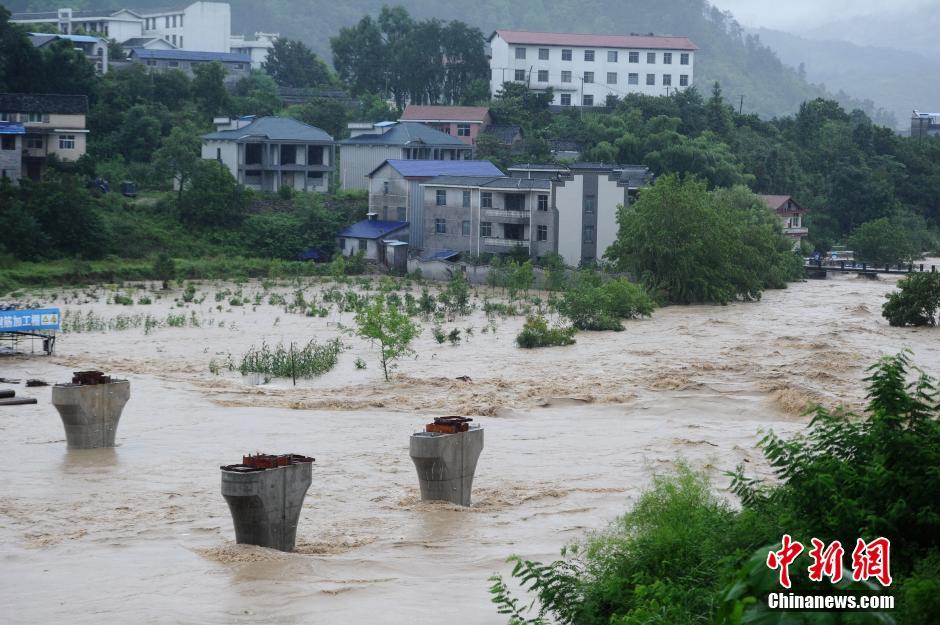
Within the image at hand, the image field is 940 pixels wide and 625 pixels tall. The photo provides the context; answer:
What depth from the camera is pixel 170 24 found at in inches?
3858

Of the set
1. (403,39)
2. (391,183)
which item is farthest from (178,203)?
(403,39)

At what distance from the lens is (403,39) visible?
77438mm

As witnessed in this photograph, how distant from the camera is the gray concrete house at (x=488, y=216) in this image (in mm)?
51812

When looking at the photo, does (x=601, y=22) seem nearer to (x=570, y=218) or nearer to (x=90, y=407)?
(x=570, y=218)

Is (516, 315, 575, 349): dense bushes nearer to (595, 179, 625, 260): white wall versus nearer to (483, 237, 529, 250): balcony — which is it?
(595, 179, 625, 260): white wall

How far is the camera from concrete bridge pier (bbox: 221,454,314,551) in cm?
1345

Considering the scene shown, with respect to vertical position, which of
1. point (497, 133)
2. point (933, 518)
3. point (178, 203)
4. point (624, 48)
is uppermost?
point (624, 48)

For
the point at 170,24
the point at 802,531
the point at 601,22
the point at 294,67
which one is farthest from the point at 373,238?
the point at 601,22

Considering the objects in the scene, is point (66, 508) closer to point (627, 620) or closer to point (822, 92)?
point (627, 620)

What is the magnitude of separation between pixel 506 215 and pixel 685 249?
10768mm

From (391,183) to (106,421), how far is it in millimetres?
38260

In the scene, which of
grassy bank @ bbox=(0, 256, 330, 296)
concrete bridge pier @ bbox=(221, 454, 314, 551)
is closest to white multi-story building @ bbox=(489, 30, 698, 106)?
grassy bank @ bbox=(0, 256, 330, 296)

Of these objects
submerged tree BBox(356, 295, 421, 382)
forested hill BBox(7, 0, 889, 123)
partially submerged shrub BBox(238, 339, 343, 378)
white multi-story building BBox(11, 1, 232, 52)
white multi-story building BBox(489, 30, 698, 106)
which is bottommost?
partially submerged shrub BBox(238, 339, 343, 378)

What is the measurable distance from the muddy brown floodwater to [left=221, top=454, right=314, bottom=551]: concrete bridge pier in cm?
27
